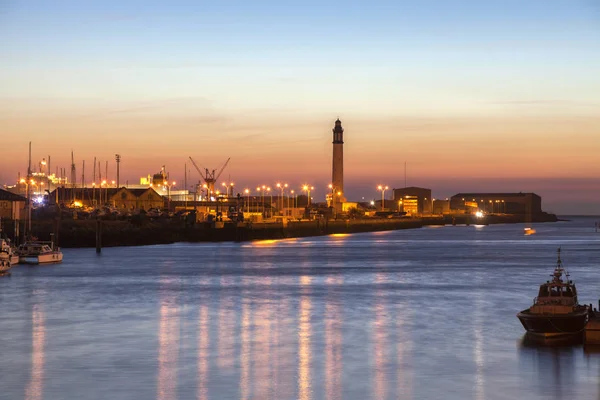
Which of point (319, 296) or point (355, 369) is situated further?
point (319, 296)

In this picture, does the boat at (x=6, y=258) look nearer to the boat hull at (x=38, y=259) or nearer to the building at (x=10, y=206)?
the boat hull at (x=38, y=259)

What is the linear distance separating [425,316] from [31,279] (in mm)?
27181

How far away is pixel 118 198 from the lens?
513 ft

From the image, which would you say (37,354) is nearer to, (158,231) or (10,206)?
(10,206)

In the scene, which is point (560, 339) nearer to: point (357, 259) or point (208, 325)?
point (208, 325)

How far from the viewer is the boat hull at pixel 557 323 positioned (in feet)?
98.8

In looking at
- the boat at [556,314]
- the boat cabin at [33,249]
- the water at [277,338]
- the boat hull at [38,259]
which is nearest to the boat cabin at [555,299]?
the boat at [556,314]

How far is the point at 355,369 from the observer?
2686 centimetres

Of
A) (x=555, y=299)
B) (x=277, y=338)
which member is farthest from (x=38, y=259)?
(x=555, y=299)

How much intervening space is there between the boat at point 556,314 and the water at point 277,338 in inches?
37.3

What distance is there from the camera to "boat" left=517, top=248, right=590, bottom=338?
30.2 meters

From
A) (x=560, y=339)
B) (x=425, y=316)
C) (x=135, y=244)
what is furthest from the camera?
(x=135, y=244)

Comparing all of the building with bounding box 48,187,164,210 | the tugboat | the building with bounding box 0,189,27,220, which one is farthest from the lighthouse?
the tugboat

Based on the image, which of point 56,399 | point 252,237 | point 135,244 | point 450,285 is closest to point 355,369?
point 56,399
